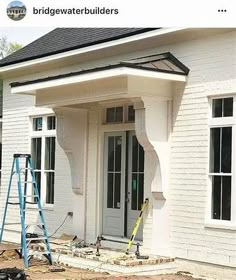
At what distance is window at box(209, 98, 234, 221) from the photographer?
33.9 ft

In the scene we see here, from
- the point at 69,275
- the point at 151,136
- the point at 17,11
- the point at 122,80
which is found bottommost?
the point at 69,275

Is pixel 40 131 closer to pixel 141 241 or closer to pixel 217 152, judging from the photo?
pixel 141 241

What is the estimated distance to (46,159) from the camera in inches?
607

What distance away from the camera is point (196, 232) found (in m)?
10.7

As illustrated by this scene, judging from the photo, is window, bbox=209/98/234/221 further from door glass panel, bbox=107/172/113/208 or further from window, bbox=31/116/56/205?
window, bbox=31/116/56/205

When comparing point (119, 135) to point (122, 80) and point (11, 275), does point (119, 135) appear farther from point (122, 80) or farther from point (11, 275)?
point (11, 275)

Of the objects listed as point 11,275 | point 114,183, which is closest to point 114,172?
point 114,183

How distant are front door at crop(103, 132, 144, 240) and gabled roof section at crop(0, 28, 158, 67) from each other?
212cm

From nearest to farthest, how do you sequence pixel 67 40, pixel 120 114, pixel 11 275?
pixel 11 275 < pixel 120 114 < pixel 67 40

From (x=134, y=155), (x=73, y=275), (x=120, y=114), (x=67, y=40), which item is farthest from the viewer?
(x=67, y=40)

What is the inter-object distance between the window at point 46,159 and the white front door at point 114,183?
2.29m

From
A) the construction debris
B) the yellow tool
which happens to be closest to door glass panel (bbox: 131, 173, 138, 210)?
the yellow tool

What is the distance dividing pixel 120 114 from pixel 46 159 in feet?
10.4

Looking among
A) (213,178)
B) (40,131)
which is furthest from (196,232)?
(40,131)
